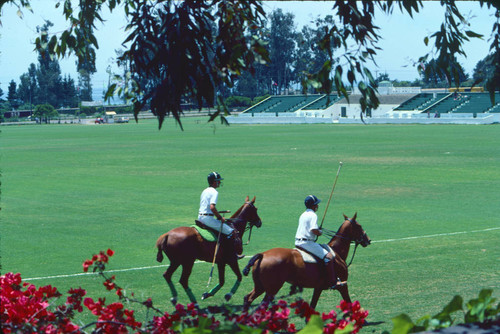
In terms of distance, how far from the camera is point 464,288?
14.2 metres

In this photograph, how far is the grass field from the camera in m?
15.1

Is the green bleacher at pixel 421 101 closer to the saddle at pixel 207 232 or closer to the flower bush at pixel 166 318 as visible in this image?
the saddle at pixel 207 232

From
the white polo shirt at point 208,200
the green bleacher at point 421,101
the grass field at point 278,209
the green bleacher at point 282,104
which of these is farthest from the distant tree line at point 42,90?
the white polo shirt at point 208,200

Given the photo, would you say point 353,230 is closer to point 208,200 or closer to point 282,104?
point 208,200

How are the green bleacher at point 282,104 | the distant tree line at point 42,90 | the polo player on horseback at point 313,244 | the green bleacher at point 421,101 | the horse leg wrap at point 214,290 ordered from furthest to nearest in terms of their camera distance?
the distant tree line at point 42,90, the green bleacher at point 282,104, the green bleacher at point 421,101, the horse leg wrap at point 214,290, the polo player on horseback at point 313,244

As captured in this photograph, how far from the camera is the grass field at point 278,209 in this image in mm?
15109

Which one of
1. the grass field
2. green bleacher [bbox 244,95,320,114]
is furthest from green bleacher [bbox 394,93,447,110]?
the grass field

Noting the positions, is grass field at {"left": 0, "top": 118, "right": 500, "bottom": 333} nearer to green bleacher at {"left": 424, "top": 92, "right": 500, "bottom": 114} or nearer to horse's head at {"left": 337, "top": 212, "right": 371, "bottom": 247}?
horse's head at {"left": 337, "top": 212, "right": 371, "bottom": 247}

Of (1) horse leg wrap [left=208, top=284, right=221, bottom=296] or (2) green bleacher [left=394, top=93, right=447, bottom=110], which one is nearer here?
(1) horse leg wrap [left=208, top=284, right=221, bottom=296]

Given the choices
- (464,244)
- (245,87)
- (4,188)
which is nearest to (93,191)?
(4,188)

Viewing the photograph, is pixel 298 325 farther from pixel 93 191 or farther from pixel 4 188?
pixel 4 188

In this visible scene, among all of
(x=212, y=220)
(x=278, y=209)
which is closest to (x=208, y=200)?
(x=212, y=220)

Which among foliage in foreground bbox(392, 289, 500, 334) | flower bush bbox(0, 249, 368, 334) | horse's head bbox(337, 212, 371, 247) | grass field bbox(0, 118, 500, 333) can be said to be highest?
foliage in foreground bbox(392, 289, 500, 334)

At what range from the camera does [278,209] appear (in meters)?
25.4
